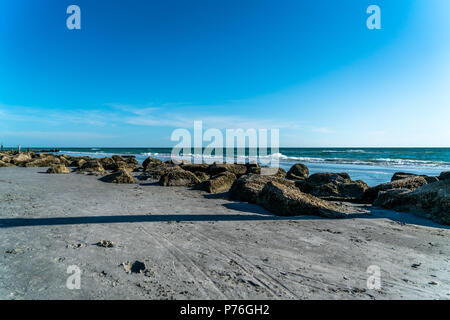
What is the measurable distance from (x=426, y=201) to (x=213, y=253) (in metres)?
6.12

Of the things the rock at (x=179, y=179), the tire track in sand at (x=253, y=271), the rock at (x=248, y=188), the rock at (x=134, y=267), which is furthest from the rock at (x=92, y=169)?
the tire track in sand at (x=253, y=271)

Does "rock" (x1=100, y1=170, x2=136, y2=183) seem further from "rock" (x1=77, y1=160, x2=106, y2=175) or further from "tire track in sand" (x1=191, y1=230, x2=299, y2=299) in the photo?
"tire track in sand" (x1=191, y1=230, x2=299, y2=299)

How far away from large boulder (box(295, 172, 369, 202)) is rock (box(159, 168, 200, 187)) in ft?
15.2

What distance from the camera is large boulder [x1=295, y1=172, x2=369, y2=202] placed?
867 cm

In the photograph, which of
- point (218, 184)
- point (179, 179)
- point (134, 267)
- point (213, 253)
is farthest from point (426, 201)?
point (179, 179)

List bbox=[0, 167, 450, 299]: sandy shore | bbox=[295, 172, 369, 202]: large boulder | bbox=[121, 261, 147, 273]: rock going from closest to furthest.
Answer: bbox=[0, 167, 450, 299]: sandy shore → bbox=[121, 261, 147, 273]: rock → bbox=[295, 172, 369, 202]: large boulder

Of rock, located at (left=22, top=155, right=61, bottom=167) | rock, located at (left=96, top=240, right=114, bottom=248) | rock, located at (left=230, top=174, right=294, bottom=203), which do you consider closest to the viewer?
rock, located at (left=96, top=240, right=114, bottom=248)

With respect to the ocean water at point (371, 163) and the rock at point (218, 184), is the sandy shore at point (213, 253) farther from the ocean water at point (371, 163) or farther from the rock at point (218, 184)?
the ocean water at point (371, 163)

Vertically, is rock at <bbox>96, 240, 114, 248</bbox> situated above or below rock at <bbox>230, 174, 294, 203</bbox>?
below

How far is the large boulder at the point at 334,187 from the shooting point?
8.67 meters

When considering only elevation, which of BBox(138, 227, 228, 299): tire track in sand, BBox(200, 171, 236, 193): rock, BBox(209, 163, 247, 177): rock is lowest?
BBox(138, 227, 228, 299): tire track in sand

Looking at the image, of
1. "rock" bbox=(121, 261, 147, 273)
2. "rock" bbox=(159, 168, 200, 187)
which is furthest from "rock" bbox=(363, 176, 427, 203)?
"rock" bbox=(121, 261, 147, 273)
